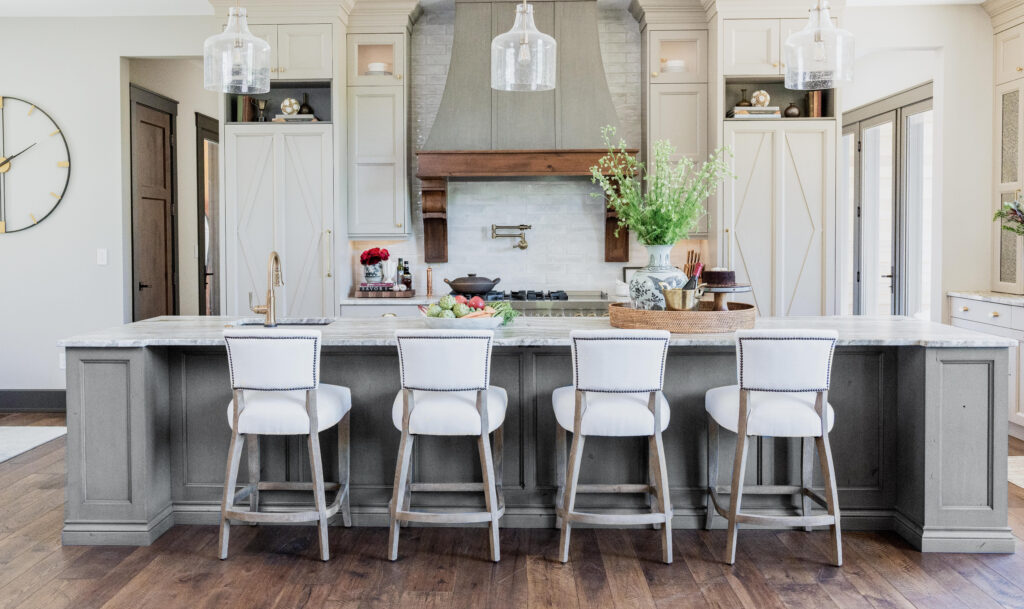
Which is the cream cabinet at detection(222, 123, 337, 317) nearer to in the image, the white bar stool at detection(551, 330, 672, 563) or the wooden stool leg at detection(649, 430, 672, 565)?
the white bar stool at detection(551, 330, 672, 563)

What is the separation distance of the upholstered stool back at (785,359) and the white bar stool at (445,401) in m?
0.94

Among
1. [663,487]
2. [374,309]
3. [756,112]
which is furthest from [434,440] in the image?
[756,112]

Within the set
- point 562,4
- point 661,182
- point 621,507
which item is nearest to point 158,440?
point 621,507

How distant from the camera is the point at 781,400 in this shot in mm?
3098

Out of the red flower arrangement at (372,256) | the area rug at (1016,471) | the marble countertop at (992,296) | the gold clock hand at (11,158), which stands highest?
the gold clock hand at (11,158)

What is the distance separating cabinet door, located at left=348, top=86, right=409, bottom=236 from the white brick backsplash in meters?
0.30

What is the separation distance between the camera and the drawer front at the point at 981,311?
5.08 metres

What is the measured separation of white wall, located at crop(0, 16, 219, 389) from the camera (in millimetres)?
5941

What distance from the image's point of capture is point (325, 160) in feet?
18.5

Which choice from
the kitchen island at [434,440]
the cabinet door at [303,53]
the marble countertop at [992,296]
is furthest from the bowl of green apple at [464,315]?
the marble countertop at [992,296]

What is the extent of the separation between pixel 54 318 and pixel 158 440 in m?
3.26

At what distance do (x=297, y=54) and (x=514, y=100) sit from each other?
1.50 meters

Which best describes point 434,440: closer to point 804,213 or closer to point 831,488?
point 831,488

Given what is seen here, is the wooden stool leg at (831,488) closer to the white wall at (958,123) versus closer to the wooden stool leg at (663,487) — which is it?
the wooden stool leg at (663,487)
